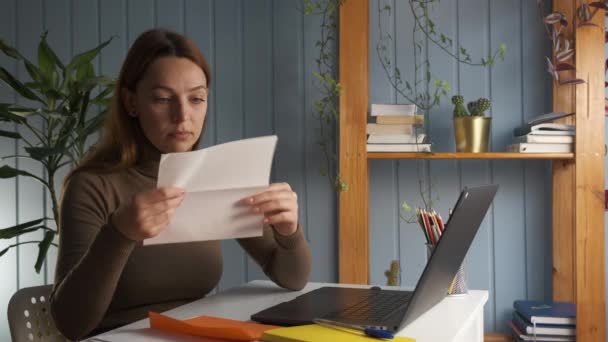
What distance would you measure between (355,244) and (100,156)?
3.97 feet

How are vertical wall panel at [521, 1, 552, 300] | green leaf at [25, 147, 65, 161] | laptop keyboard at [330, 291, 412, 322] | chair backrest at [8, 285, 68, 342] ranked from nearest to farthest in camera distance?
laptop keyboard at [330, 291, 412, 322] < chair backrest at [8, 285, 68, 342] < green leaf at [25, 147, 65, 161] < vertical wall panel at [521, 1, 552, 300]

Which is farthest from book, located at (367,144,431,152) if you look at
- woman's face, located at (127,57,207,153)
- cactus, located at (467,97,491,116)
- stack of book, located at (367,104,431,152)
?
woman's face, located at (127,57,207,153)

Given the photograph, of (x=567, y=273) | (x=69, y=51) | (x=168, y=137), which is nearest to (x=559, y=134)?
(x=567, y=273)

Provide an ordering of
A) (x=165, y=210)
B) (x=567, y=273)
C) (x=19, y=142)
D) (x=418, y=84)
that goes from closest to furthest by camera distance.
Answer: (x=165, y=210)
(x=567, y=273)
(x=418, y=84)
(x=19, y=142)

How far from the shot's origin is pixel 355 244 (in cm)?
259

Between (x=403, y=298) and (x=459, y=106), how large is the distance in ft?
4.58

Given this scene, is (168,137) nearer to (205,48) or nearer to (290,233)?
(290,233)

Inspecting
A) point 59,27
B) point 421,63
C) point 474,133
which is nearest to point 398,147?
point 474,133

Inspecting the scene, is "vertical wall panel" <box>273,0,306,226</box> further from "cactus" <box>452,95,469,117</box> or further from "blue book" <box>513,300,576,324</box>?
"blue book" <box>513,300,576,324</box>

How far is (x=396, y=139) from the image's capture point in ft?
8.46

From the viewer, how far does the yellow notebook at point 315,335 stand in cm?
102

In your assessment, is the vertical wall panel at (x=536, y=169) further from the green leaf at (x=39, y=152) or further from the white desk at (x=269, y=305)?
the green leaf at (x=39, y=152)

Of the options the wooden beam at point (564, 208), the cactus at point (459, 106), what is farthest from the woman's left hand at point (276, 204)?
the wooden beam at point (564, 208)

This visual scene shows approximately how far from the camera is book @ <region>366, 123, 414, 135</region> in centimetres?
259
